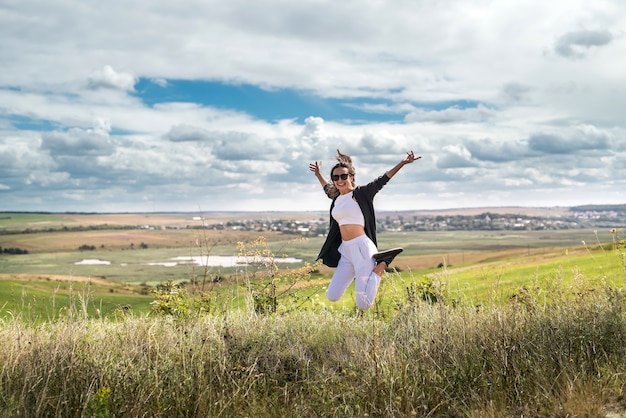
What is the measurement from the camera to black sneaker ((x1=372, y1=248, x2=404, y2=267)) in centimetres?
838

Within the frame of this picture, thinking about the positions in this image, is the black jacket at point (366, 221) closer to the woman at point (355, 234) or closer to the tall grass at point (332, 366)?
the woman at point (355, 234)

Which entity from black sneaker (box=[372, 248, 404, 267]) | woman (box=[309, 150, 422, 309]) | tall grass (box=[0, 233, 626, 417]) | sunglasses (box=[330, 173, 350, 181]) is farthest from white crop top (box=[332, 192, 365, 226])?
tall grass (box=[0, 233, 626, 417])

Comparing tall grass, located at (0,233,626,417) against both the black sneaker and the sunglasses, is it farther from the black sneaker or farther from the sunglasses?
the sunglasses

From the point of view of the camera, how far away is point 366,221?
346 inches

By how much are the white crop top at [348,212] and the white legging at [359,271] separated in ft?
0.93

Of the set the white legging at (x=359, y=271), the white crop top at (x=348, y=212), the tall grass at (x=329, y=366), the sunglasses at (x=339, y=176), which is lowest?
the tall grass at (x=329, y=366)

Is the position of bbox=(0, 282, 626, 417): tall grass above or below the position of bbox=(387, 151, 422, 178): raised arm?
below

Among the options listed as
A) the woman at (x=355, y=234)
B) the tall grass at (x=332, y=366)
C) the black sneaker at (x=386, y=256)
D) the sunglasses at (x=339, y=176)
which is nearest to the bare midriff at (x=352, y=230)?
the woman at (x=355, y=234)

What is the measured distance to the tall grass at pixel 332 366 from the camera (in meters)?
5.55

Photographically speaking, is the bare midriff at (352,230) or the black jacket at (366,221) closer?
the black jacket at (366,221)

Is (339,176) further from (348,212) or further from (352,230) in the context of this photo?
(352,230)

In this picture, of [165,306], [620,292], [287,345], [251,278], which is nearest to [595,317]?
[620,292]

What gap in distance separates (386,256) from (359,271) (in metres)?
0.50

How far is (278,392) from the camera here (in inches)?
240
